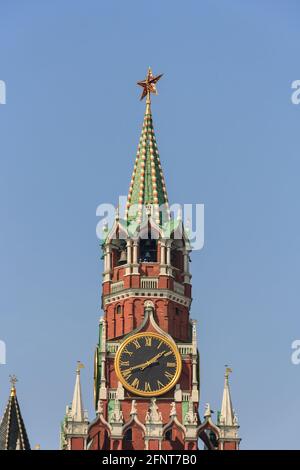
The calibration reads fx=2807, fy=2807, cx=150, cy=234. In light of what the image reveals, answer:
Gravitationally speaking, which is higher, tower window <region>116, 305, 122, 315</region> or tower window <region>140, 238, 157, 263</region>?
tower window <region>140, 238, 157, 263</region>

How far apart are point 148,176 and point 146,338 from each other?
488 inches

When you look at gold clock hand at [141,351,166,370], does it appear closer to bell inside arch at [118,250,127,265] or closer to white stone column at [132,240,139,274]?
white stone column at [132,240,139,274]

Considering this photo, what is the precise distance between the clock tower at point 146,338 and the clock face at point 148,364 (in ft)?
0.19

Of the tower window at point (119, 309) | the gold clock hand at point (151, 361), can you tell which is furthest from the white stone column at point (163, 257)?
the gold clock hand at point (151, 361)

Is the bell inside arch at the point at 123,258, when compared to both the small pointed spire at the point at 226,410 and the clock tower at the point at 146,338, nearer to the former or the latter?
the clock tower at the point at 146,338

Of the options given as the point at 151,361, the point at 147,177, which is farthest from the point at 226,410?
the point at 147,177

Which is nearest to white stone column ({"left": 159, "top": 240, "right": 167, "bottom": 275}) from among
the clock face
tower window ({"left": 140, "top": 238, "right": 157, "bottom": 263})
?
tower window ({"left": 140, "top": 238, "right": 157, "bottom": 263})

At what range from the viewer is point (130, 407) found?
160 m

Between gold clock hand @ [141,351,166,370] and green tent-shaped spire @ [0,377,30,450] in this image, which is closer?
green tent-shaped spire @ [0,377,30,450]

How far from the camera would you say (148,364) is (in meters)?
160

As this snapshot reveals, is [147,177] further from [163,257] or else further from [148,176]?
[163,257]

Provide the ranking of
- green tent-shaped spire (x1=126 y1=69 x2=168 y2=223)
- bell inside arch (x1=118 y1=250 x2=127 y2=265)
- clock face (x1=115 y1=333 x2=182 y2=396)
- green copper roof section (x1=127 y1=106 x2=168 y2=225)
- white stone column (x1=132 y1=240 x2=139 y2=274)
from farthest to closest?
1. green copper roof section (x1=127 y1=106 x2=168 y2=225)
2. green tent-shaped spire (x1=126 y1=69 x2=168 y2=223)
3. bell inside arch (x1=118 y1=250 x2=127 y2=265)
4. white stone column (x1=132 y1=240 x2=139 y2=274)
5. clock face (x1=115 y1=333 x2=182 y2=396)

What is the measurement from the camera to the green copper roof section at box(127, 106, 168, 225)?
169m
